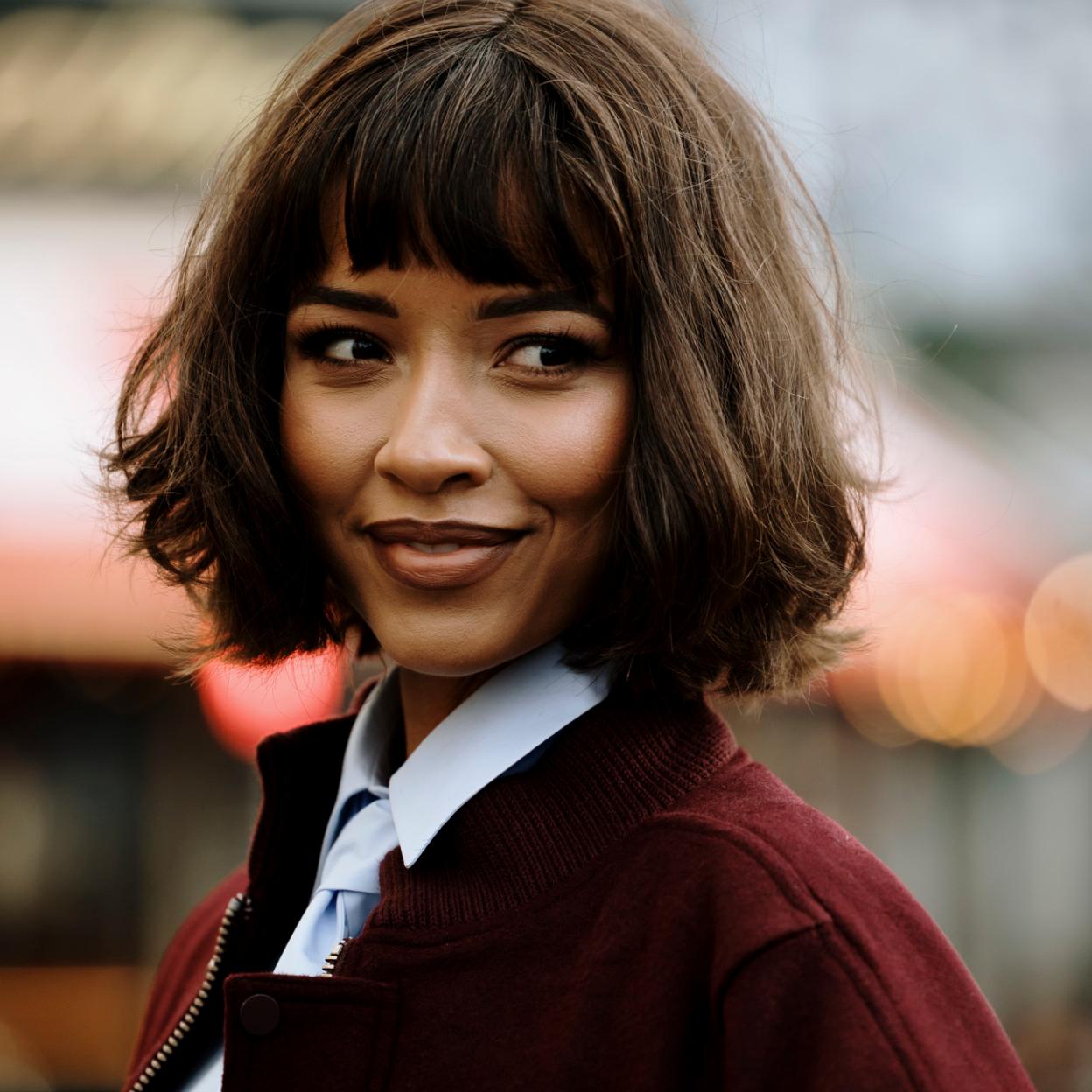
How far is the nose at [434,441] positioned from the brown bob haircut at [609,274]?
0.12m

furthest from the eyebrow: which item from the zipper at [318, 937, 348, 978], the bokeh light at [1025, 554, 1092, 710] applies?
the bokeh light at [1025, 554, 1092, 710]

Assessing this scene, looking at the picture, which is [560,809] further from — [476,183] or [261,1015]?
[476,183]

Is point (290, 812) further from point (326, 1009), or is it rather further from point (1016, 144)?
point (1016, 144)

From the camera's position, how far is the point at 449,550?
1.46m

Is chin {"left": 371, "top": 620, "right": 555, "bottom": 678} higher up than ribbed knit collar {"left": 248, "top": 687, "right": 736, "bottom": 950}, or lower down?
higher up

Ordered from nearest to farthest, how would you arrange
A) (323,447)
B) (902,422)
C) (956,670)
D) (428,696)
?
(323,447), (428,696), (902,422), (956,670)

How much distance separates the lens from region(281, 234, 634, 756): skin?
4.66 feet

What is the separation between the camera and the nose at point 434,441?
139 centimetres

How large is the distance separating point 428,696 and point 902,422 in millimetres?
4863

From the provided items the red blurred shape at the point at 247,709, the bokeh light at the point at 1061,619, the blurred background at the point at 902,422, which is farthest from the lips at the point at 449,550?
the bokeh light at the point at 1061,619

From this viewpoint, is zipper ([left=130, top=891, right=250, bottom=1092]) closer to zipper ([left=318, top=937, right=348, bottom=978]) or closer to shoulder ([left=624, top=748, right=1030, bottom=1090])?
zipper ([left=318, top=937, right=348, bottom=978])

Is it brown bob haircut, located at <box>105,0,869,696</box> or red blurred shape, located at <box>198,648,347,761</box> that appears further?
red blurred shape, located at <box>198,648,347,761</box>

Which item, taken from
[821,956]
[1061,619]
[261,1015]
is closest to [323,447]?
[261,1015]

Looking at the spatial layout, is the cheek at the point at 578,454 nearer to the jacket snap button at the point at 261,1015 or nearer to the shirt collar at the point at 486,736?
the shirt collar at the point at 486,736
